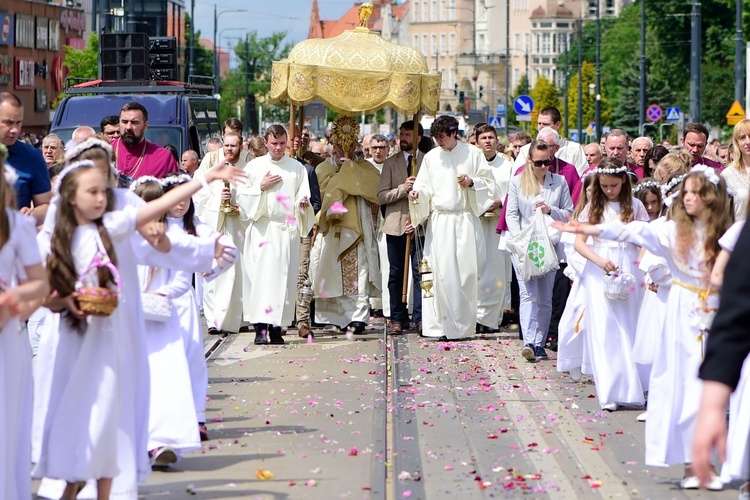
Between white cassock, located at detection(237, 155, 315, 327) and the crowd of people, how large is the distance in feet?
0.07

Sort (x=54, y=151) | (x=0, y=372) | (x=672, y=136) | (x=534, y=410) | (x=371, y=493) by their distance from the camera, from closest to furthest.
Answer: (x=0, y=372) < (x=371, y=493) < (x=534, y=410) < (x=54, y=151) < (x=672, y=136)

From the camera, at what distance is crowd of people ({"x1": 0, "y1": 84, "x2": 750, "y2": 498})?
6.60 m

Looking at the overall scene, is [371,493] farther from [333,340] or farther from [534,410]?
[333,340]

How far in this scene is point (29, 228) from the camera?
609 centimetres

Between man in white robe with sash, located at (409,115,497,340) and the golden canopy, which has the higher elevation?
the golden canopy

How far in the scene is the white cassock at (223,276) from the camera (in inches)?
601

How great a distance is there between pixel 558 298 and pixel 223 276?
358cm

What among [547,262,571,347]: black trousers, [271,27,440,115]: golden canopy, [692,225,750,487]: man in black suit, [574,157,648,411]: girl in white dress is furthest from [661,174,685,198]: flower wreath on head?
[692,225,750,487]: man in black suit

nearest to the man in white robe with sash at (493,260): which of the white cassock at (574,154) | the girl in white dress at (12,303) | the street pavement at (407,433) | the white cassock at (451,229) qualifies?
the white cassock at (451,229)

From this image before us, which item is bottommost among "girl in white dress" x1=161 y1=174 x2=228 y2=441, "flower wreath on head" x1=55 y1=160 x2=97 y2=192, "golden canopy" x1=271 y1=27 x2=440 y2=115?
"girl in white dress" x1=161 y1=174 x2=228 y2=441

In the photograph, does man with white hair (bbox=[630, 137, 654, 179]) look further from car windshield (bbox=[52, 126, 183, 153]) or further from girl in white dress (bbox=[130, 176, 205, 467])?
car windshield (bbox=[52, 126, 183, 153])

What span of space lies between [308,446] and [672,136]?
57.7 meters

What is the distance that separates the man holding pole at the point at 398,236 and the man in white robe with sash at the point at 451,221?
1.00 ft

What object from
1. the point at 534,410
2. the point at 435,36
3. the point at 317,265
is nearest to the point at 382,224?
the point at 317,265
